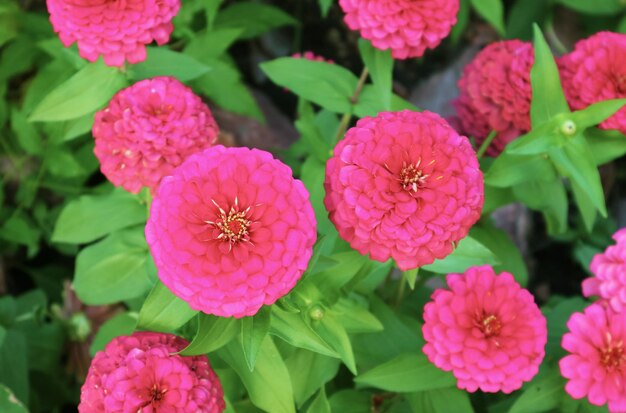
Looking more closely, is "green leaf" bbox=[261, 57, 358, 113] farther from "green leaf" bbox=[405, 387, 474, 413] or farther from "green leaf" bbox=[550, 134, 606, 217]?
"green leaf" bbox=[405, 387, 474, 413]

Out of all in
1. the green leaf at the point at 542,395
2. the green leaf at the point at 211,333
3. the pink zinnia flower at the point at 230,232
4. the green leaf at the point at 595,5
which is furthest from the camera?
the green leaf at the point at 595,5

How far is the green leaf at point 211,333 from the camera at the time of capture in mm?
1064

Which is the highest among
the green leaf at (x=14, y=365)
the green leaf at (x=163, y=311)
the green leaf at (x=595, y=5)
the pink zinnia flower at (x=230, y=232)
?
the pink zinnia flower at (x=230, y=232)

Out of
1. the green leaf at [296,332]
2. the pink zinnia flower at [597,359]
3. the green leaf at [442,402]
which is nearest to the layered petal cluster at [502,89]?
the pink zinnia flower at [597,359]

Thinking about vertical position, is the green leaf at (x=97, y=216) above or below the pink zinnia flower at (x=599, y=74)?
below

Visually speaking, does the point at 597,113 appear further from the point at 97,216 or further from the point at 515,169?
the point at 97,216

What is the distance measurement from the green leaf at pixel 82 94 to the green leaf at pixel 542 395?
3.26 ft

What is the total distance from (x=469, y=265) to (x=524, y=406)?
28cm

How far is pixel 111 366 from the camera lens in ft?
3.55

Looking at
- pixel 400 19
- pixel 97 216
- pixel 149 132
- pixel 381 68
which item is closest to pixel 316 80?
pixel 381 68

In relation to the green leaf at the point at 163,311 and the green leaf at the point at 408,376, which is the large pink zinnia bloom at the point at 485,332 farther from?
the green leaf at the point at 163,311

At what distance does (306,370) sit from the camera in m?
1.35

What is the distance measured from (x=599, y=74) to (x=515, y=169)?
0.25 m

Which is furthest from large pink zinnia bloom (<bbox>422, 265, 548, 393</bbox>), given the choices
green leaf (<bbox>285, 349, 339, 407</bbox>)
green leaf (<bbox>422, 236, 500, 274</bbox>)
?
green leaf (<bbox>285, 349, 339, 407</bbox>)
